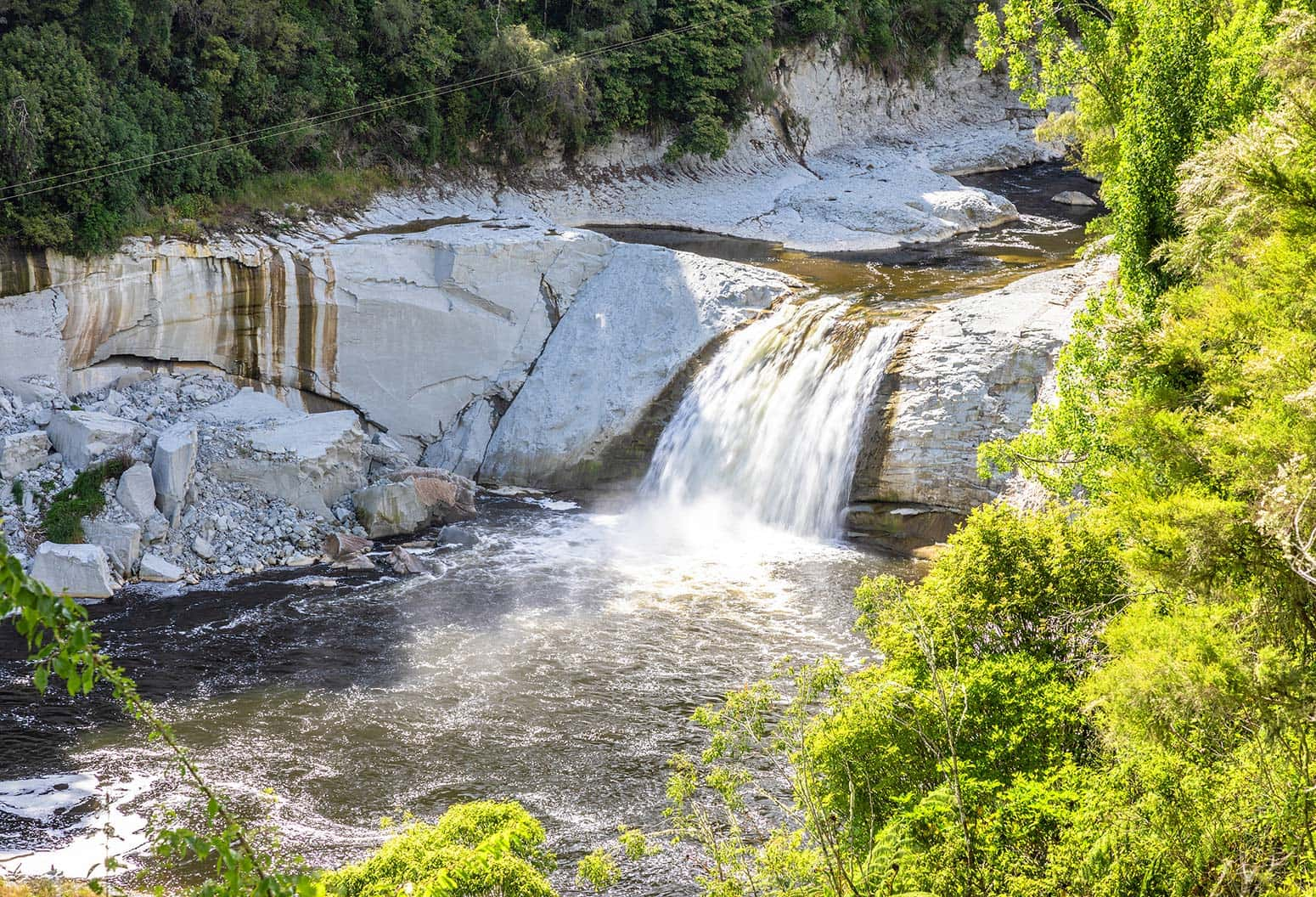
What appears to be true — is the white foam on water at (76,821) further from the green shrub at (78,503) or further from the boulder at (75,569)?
the green shrub at (78,503)

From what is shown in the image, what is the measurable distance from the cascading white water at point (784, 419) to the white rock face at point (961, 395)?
2.00ft

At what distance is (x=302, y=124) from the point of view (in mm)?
27312

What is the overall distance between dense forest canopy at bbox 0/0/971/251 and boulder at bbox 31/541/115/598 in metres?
6.39

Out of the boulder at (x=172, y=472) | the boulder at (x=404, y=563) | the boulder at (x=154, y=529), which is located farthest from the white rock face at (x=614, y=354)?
the boulder at (x=154, y=529)

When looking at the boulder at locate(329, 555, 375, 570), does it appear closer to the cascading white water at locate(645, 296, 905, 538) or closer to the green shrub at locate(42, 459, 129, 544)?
the green shrub at locate(42, 459, 129, 544)

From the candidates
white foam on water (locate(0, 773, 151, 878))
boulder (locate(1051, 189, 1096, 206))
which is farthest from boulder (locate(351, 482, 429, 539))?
boulder (locate(1051, 189, 1096, 206))

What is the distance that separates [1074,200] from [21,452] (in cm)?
3115

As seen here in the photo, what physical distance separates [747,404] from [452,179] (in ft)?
42.3

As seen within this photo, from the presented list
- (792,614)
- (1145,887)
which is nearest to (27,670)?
(792,614)

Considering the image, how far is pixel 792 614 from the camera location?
56.4ft

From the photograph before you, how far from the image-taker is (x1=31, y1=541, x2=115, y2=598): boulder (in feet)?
57.4

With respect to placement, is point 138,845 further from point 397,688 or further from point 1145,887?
point 1145,887

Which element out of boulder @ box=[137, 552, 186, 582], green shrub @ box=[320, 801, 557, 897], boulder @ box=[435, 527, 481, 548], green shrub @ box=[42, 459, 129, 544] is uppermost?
green shrub @ box=[320, 801, 557, 897]

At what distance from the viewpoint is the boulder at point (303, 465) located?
2047 cm
